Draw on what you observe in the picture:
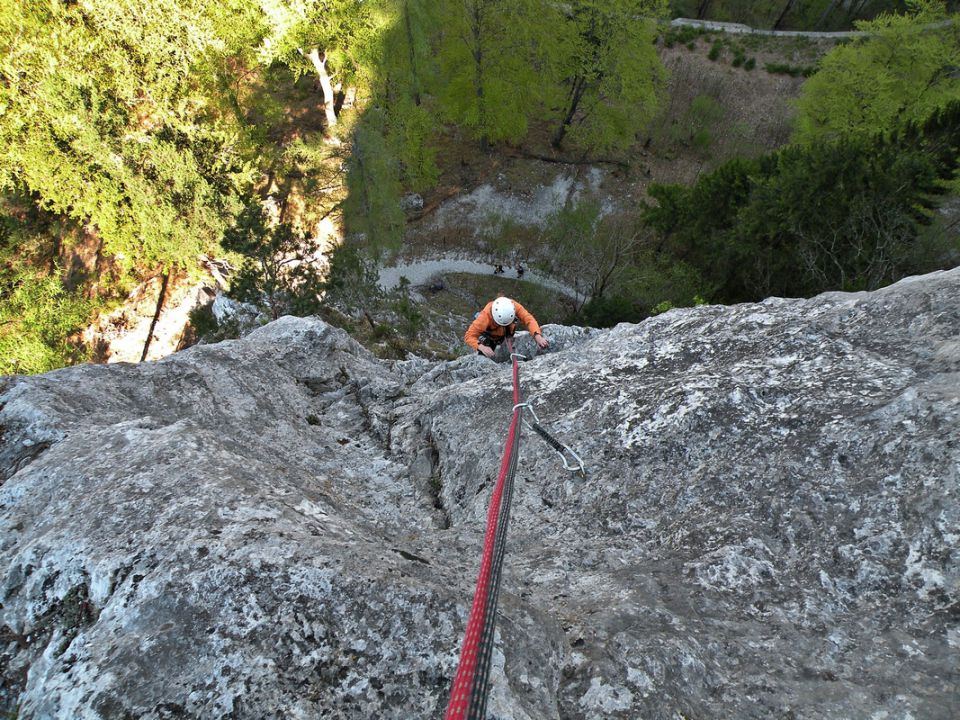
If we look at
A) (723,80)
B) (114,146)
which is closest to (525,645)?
(114,146)

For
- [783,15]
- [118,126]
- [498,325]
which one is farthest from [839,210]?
[783,15]

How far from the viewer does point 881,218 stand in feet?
71.0

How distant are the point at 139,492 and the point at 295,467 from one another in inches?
81.9

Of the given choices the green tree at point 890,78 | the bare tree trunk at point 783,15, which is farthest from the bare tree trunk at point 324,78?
the bare tree trunk at point 783,15

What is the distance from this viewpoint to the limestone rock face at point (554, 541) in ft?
12.4

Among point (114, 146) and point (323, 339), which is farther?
point (114, 146)

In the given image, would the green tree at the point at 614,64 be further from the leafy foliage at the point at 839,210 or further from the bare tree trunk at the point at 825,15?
the bare tree trunk at the point at 825,15

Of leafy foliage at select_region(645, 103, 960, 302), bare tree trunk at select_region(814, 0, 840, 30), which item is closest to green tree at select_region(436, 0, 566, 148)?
leafy foliage at select_region(645, 103, 960, 302)

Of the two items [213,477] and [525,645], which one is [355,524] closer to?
[213,477]

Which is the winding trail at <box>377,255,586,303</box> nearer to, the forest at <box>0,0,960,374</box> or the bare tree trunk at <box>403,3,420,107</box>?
the forest at <box>0,0,960,374</box>

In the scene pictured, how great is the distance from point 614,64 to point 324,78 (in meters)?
21.8

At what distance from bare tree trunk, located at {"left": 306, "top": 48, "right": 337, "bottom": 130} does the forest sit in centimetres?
29

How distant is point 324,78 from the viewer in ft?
112

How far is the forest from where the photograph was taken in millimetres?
22922
